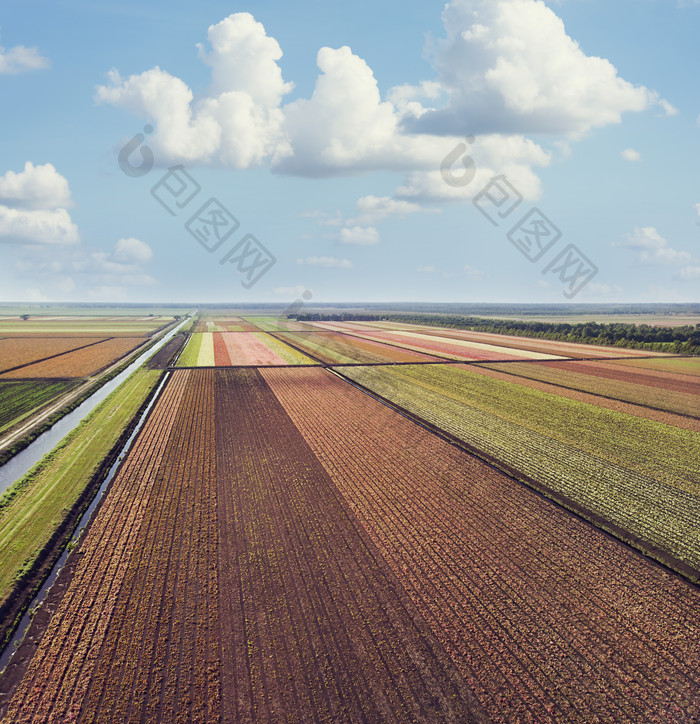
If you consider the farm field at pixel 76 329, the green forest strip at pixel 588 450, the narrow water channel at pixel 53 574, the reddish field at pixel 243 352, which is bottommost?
the narrow water channel at pixel 53 574

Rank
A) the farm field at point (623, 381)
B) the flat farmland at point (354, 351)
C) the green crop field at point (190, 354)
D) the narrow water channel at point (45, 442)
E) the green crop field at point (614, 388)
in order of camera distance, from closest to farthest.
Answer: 1. the narrow water channel at point (45, 442)
2. the green crop field at point (614, 388)
3. the farm field at point (623, 381)
4. the green crop field at point (190, 354)
5. the flat farmland at point (354, 351)

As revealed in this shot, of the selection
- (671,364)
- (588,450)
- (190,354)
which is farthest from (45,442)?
(671,364)

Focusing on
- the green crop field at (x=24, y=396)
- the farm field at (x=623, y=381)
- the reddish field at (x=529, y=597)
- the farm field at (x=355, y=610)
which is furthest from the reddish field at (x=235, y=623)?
the farm field at (x=623, y=381)

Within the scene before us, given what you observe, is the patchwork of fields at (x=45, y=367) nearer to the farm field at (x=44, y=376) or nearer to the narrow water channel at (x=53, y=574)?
the farm field at (x=44, y=376)

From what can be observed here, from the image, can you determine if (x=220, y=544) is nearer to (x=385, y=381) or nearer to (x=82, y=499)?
(x=82, y=499)

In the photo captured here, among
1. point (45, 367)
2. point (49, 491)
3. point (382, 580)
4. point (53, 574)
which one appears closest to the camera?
point (382, 580)

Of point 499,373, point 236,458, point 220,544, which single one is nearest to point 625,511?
point 220,544

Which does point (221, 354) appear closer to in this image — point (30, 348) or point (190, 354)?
point (190, 354)
